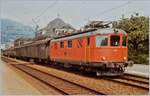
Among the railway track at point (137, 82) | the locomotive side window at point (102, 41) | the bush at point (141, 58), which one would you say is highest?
the locomotive side window at point (102, 41)

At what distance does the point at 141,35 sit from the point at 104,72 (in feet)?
61.5

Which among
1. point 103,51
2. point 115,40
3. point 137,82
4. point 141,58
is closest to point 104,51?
point 103,51

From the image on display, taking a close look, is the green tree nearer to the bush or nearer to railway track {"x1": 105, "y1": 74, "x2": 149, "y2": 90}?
the bush

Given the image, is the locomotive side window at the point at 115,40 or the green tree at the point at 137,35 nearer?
the locomotive side window at the point at 115,40

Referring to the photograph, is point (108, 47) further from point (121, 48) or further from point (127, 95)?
point (127, 95)

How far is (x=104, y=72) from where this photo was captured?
1903cm

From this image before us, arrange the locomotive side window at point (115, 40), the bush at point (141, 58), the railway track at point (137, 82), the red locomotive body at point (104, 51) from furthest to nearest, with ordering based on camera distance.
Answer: the bush at point (141, 58) < the locomotive side window at point (115, 40) < the red locomotive body at point (104, 51) < the railway track at point (137, 82)

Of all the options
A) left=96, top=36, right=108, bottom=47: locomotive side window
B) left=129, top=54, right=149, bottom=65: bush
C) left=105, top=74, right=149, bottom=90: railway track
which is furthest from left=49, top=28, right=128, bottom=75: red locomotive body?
left=129, top=54, right=149, bottom=65: bush

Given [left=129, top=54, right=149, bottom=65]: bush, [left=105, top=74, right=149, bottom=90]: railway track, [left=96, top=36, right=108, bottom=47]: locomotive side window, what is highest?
[left=96, top=36, right=108, bottom=47]: locomotive side window

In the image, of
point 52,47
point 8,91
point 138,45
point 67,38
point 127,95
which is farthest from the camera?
point 138,45

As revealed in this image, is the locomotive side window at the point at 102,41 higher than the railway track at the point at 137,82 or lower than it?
higher

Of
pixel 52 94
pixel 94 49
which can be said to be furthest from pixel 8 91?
pixel 94 49

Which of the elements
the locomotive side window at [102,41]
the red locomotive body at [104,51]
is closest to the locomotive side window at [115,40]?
the red locomotive body at [104,51]

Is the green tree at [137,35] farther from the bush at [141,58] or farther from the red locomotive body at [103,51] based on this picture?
the red locomotive body at [103,51]
